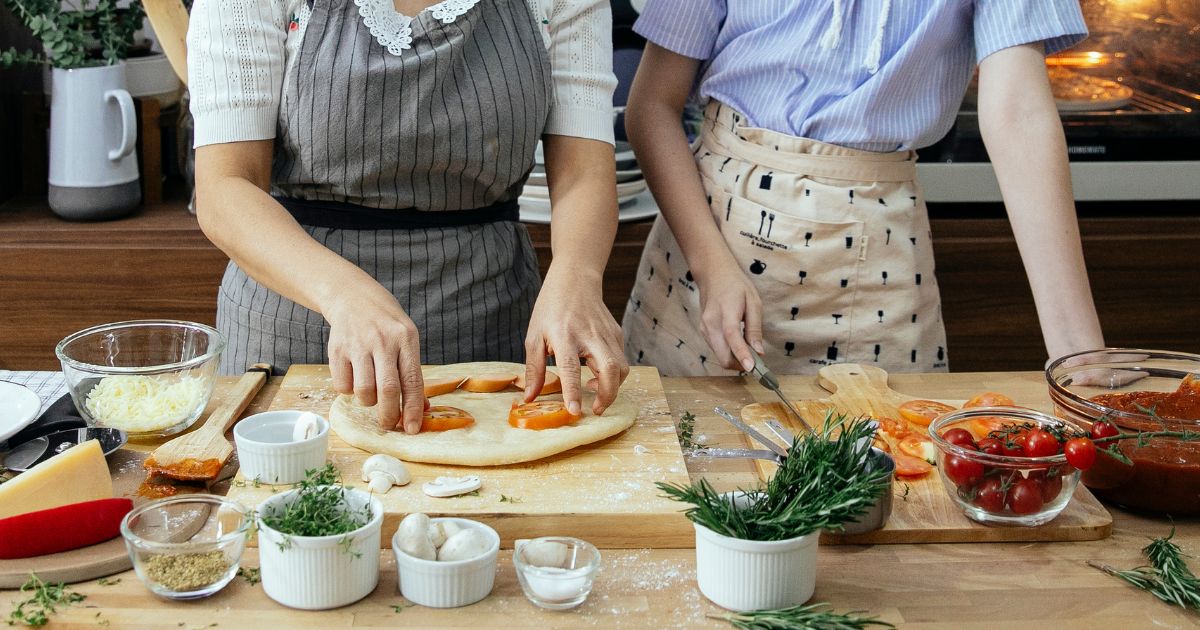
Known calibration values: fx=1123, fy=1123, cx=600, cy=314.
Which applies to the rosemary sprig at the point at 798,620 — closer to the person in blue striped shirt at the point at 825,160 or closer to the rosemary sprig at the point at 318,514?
the rosemary sprig at the point at 318,514

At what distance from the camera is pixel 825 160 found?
1.60 meters

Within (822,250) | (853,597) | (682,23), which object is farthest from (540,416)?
(682,23)

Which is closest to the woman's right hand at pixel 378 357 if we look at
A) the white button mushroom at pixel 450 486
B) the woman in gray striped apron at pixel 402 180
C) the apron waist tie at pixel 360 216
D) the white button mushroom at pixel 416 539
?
the woman in gray striped apron at pixel 402 180

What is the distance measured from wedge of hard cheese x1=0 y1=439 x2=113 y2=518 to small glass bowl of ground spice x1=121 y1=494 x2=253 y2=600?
0.29ft

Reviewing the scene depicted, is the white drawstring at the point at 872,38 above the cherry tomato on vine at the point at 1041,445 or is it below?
above

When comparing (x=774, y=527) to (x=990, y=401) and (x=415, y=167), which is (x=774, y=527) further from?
(x=415, y=167)

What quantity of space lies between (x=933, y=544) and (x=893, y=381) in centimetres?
44

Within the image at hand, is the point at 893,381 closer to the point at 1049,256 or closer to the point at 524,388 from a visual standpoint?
the point at 1049,256

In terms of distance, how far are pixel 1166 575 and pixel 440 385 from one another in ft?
2.58

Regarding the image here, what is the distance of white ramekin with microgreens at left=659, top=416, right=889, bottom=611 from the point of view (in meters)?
0.93

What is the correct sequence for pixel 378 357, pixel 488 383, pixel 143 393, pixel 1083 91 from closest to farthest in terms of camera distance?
1. pixel 378 357
2. pixel 143 393
3. pixel 488 383
4. pixel 1083 91

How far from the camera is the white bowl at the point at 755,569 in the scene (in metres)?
0.93

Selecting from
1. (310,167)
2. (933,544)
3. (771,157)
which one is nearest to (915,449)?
(933,544)

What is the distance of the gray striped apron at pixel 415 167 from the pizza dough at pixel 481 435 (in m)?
0.25
